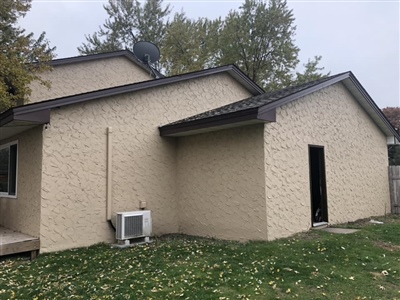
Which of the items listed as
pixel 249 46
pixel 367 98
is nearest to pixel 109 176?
pixel 367 98

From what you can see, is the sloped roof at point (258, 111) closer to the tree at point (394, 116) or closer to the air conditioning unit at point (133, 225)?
the air conditioning unit at point (133, 225)

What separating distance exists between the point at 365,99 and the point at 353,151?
1546mm

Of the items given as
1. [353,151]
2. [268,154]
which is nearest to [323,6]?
[353,151]

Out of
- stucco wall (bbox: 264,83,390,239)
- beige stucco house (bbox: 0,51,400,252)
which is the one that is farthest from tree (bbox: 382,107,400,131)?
beige stucco house (bbox: 0,51,400,252)

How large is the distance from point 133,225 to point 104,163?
59.5 inches

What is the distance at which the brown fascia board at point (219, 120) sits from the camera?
6.43 m

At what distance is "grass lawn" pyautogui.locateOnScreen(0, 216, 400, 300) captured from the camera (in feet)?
13.7

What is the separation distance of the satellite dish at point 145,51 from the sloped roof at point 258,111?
5.51 m

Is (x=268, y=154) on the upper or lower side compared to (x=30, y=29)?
lower

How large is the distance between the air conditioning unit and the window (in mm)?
2761

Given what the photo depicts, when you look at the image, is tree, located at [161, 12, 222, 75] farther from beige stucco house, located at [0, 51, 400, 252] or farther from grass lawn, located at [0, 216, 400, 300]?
grass lawn, located at [0, 216, 400, 300]

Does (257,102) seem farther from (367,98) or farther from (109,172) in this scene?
(367,98)

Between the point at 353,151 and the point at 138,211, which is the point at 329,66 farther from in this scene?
the point at 138,211

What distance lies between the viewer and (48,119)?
6.61 metres
